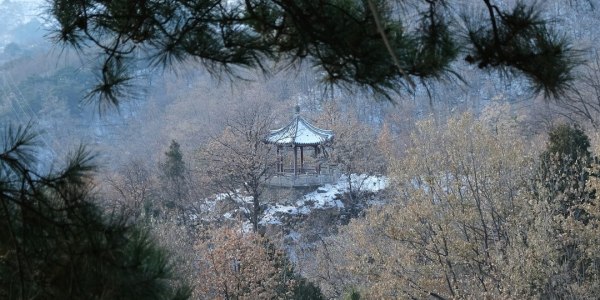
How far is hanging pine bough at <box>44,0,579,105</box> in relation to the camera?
1466 millimetres

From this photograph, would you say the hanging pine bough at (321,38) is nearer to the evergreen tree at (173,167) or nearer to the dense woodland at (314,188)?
the dense woodland at (314,188)

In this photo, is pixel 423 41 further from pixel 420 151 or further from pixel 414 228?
pixel 420 151

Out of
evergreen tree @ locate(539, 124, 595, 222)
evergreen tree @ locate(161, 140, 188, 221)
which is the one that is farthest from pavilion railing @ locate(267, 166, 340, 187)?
evergreen tree @ locate(539, 124, 595, 222)

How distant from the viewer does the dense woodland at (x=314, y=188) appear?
1518 millimetres

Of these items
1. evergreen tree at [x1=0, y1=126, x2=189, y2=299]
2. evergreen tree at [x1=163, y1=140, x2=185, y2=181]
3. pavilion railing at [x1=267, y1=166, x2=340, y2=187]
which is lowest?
pavilion railing at [x1=267, y1=166, x2=340, y2=187]

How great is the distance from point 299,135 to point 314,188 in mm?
1690

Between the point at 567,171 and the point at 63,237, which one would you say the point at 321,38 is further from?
the point at 567,171

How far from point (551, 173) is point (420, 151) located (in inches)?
76.6

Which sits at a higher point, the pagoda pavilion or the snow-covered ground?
the pagoda pavilion

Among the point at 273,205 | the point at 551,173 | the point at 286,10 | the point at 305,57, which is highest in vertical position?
the point at 286,10

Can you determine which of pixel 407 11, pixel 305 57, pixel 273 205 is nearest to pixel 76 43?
pixel 305 57

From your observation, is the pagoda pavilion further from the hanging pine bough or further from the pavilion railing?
the hanging pine bough

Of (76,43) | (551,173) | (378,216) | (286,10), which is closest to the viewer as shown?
(286,10)

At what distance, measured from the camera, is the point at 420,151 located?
8391mm
